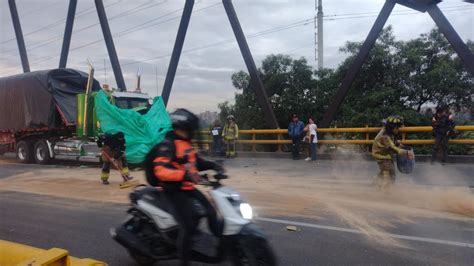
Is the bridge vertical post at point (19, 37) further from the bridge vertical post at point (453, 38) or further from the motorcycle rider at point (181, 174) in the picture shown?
the motorcycle rider at point (181, 174)

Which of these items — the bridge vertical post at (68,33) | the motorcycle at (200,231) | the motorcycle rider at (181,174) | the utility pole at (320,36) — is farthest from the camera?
the utility pole at (320,36)

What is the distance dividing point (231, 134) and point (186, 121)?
13.0 metres

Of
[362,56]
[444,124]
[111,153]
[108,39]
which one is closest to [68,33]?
[108,39]

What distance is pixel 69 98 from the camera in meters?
16.6

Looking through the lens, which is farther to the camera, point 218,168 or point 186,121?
point 218,168

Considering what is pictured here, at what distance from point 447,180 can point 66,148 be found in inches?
480

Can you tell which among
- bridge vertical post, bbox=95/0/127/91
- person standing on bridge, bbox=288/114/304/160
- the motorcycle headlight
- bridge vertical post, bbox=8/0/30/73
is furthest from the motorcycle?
bridge vertical post, bbox=8/0/30/73

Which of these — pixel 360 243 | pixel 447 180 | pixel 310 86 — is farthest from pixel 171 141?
pixel 310 86

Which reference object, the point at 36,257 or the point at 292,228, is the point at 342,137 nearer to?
the point at 292,228

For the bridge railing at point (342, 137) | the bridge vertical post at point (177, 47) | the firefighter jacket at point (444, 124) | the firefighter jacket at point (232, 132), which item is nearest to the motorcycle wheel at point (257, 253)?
the bridge railing at point (342, 137)

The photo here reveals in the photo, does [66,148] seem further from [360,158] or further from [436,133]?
[436,133]

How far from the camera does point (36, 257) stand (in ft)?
11.7

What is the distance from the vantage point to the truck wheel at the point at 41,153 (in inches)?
661

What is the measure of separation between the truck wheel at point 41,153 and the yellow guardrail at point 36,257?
13.4 m
